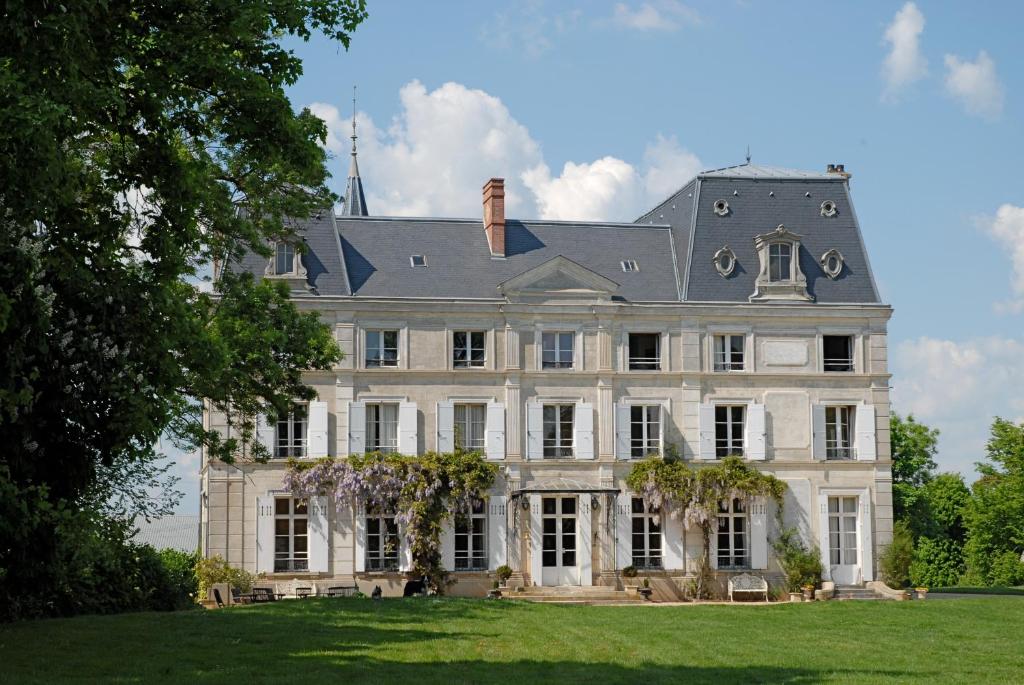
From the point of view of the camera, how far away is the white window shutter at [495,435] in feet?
105

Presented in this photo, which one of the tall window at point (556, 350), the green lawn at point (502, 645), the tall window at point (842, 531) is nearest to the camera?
the green lawn at point (502, 645)

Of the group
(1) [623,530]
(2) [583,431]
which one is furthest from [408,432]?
(1) [623,530]

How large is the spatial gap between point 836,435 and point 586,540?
21.6ft

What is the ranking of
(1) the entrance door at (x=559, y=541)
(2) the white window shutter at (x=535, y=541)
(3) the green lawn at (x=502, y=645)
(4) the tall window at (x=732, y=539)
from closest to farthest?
(3) the green lawn at (x=502, y=645)
(2) the white window shutter at (x=535, y=541)
(1) the entrance door at (x=559, y=541)
(4) the tall window at (x=732, y=539)

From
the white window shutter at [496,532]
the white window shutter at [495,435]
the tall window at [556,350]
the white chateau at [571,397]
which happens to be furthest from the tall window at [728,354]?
the white window shutter at [496,532]

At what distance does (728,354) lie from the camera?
3306 centimetres

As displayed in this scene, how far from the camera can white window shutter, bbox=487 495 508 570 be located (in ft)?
104

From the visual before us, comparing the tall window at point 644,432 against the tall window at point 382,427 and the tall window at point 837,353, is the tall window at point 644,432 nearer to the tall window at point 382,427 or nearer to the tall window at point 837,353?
the tall window at point 837,353

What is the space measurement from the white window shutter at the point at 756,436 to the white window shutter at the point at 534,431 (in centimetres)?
486

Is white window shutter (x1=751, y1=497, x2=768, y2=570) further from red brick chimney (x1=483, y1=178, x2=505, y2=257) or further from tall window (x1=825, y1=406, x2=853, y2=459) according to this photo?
red brick chimney (x1=483, y1=178, x2=505, y2=257)

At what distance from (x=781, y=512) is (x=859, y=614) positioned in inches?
318

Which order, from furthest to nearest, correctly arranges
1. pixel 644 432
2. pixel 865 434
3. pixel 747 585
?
pixel 865 434, pixel 644 432, pixel 747 585

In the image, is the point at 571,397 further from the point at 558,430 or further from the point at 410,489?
the point at 410,489

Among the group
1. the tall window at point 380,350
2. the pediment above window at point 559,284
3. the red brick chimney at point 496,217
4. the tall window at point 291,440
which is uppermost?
the red brick chimney at point 496,217
